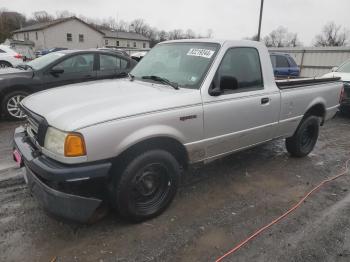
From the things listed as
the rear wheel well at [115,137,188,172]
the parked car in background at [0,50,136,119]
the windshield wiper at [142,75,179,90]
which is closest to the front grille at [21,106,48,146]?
the rear wheel well at [115,137,188,172]

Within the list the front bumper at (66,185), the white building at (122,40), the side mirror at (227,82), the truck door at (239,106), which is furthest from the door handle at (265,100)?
the white building at (122,40)

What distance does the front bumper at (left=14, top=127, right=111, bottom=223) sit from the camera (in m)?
2.55

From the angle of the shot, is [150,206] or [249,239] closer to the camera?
[249,239]

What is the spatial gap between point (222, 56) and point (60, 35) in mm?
55880

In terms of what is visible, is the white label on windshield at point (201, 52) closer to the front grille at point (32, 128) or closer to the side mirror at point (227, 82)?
the side mirror at point (227, 82)

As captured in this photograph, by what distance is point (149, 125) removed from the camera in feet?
9.56

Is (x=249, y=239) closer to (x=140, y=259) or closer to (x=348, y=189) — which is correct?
(x=140, y=259)

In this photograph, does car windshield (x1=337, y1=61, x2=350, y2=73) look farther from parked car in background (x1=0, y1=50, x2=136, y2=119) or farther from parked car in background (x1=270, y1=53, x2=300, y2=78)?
parked car in background (x1=0, y1=50, x2=136, y2=119)

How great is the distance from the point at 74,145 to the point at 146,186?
92 cm

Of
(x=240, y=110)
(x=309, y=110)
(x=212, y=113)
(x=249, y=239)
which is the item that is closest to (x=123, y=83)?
(x=212, y=113)

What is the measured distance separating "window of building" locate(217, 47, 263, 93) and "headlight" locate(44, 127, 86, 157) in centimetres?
178

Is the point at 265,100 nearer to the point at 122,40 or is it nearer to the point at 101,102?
the point at 101,102

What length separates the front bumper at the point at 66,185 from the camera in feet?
8.37

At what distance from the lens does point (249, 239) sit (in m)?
3.02
